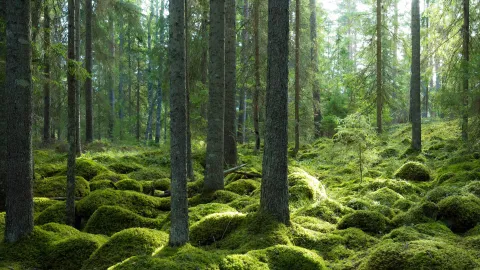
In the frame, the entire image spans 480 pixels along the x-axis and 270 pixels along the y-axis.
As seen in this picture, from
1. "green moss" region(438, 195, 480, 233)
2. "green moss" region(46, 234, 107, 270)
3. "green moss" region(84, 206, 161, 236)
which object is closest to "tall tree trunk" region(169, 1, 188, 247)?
"green moss" region(46, 234, 107, 270)

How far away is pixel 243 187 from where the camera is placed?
10070mm

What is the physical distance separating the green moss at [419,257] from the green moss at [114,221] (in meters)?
4.14

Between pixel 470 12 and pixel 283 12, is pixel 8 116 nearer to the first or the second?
pixel 283 12

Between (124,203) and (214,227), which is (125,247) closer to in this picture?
(214,227)

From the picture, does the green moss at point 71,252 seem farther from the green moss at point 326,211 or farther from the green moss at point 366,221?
the green moss at point 366,221

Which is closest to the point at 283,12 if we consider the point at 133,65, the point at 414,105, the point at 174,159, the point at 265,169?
the point at 265,169

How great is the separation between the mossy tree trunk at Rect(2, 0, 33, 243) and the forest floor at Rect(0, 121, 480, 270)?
1.41 ft

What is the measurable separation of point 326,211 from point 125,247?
394cm

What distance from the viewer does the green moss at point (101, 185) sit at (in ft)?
32.4

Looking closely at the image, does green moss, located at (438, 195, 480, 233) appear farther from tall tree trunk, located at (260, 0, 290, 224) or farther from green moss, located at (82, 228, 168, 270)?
green moss, located at (82, 228, 168, 270)

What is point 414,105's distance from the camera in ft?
50.0

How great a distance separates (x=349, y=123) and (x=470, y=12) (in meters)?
7.56

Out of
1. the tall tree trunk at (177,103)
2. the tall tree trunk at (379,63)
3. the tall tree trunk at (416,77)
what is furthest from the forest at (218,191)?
the tall tree trunk at (379,63)

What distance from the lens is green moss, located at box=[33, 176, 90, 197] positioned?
30.8ft
